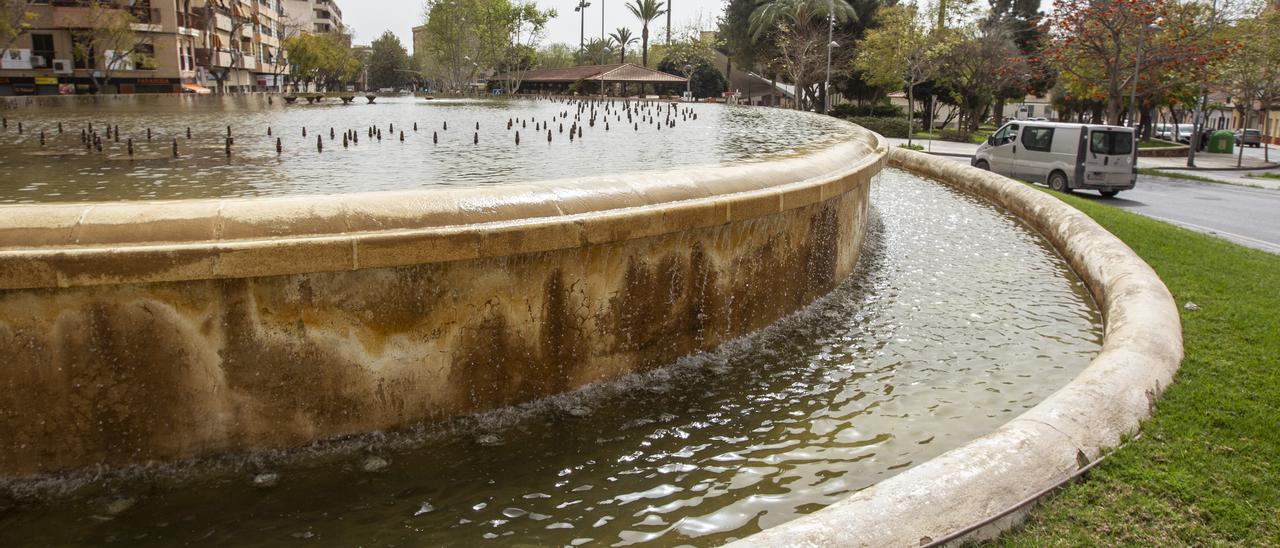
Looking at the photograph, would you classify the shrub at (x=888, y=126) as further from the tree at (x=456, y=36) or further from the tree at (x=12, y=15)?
the tree at (x=456, y=36)

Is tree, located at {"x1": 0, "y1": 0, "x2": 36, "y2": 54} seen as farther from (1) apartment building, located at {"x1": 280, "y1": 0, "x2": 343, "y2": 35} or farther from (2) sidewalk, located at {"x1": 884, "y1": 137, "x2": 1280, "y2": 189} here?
(1) apartment building, located at {"x1": 280, "y1": 0, "x2": 343, "y2": 35}

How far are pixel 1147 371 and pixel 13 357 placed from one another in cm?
592

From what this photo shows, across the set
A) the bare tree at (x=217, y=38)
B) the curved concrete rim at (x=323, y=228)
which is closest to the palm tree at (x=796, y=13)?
the bare tree at (x=217, y=38)

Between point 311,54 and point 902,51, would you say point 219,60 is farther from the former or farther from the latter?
point 902,51

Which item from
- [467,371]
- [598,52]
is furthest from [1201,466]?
[598,52]

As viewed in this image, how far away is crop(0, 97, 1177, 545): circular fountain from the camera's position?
4.11 metres

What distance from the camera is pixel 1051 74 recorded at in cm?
4541

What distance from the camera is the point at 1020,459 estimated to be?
3881 millimetres

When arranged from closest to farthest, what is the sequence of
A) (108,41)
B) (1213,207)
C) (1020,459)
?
(1020,459)
(1213,207)
(108,41)

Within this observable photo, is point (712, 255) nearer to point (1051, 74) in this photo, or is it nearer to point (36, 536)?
point (36, 536)

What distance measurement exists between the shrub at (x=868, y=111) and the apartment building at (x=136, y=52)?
3673 cm

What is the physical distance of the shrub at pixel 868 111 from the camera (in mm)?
48625

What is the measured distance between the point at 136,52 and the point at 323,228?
50.8 m

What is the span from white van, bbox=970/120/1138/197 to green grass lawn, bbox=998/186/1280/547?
11.8m
